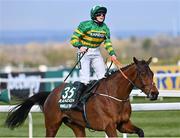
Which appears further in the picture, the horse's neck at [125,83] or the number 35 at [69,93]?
the number 35 at [69,93]

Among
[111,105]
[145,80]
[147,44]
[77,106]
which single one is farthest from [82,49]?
[147,44]

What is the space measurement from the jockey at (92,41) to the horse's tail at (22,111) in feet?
2.38

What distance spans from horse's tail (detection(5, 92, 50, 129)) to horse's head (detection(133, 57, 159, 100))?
5.41 feet

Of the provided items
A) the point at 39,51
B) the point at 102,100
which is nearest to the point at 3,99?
the point at 102,100

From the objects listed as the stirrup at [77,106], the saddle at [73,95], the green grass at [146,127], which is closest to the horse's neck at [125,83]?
the saddle at [73,95]

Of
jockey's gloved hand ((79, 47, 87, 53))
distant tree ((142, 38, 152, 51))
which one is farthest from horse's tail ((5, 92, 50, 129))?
distant tree ((142, 38, 152, 51))

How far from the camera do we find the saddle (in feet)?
30.5

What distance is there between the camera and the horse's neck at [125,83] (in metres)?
9.00

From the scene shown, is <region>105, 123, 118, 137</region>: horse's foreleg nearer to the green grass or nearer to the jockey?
the jockey

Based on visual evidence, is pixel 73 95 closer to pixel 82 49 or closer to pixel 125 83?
pixel 82 49

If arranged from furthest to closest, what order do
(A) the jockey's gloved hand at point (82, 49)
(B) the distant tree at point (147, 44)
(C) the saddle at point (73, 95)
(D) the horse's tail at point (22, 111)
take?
(B) the distant tree at point (147, 44)
(D) the horse's tail at point (22, 111)
(A) the jockey's gloved hand at point (82, 49)
(C) the saddle at point (73, 95)

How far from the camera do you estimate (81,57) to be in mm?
9664

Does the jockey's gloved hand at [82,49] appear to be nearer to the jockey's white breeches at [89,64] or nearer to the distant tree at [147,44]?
the jockey's white breeches at [89,64]

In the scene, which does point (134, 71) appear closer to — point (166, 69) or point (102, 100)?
point (102, 100)
